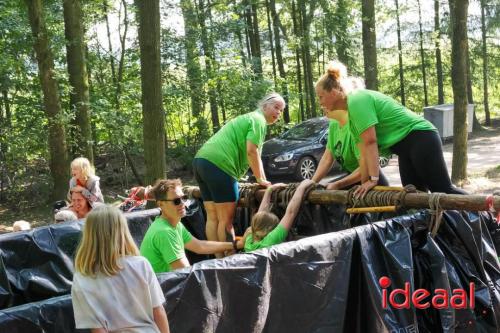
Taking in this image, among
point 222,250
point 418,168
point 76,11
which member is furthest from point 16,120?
point 418,168

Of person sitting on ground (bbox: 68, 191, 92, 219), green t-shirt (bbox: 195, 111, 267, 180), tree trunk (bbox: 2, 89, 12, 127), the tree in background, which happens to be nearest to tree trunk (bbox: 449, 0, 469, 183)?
the tree in background

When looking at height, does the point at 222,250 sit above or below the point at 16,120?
below

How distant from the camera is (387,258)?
298cm

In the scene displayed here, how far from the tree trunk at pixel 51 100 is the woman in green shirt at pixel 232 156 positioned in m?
6.71

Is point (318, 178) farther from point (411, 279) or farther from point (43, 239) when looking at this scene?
point (43, 239)

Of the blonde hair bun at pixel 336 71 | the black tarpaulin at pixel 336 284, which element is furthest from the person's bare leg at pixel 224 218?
the black tarpaulin at pixel 336 284

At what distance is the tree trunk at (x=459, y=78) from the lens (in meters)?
9.09

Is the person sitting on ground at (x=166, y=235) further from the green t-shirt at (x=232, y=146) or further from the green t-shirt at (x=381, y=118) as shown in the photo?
the green t-shirt at (x=381, y=118)

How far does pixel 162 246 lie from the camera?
341cm

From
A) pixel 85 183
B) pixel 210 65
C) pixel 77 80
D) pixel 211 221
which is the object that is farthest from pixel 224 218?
pixel 210 65

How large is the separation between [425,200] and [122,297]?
1.93 metres

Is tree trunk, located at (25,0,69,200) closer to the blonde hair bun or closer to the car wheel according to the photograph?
the car wheel

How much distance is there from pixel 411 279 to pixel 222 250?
1.70m

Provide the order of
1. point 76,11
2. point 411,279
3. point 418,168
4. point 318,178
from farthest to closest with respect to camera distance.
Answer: point 76,11 < point 318,178 < point 418,168 < point 411,279
